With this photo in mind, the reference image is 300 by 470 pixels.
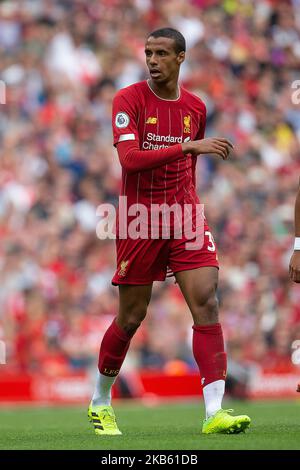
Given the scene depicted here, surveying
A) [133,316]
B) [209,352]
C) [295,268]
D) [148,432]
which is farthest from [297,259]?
[148,432]

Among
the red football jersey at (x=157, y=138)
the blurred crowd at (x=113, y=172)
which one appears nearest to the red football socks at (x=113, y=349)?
the red football jersey at (x=157, y=138)

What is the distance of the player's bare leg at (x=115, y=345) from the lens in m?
7.61

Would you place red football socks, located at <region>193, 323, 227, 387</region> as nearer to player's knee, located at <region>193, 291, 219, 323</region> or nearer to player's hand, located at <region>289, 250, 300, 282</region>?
player's knee, located at <region>193, 291, 219, 323</region>

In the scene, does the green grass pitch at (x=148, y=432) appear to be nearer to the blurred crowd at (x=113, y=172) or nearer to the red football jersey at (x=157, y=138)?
the red football jersey at (x=157, y=138)

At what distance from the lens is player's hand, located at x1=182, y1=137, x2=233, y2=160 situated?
697 centimetres

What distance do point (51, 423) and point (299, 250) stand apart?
365 cm

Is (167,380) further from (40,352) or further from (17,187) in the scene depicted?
(17,187)

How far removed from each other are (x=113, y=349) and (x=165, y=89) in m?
1.78

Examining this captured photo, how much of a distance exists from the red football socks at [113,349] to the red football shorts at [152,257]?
1.14ft

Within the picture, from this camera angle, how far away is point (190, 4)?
62.4 ft

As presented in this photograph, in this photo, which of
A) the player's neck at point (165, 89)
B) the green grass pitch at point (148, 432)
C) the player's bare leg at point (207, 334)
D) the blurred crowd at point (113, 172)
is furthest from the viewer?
the blurred crowd at point (113, 172)

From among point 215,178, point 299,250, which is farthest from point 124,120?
point 215,178

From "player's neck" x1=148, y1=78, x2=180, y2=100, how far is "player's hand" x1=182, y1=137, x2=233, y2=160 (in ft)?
2.00

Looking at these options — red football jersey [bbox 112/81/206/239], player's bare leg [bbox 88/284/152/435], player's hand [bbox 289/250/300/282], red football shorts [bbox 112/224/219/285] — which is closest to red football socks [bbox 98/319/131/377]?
player's bare leg [bbox 88/284/152/435]
